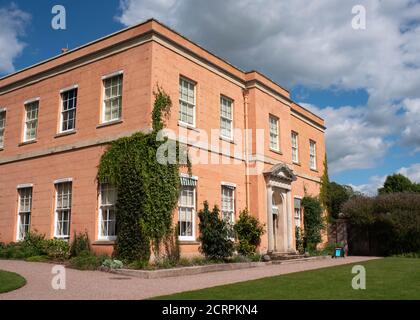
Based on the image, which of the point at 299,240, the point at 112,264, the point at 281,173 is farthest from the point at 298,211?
the point at 112,264

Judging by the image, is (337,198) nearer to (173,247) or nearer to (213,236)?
(213,236)

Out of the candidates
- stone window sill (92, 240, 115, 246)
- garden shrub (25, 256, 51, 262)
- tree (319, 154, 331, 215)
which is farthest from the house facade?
tree (319, 154, 331, 215)

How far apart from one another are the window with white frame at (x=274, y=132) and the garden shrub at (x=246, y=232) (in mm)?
4759

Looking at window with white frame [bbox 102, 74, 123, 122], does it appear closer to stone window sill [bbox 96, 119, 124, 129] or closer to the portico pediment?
stone window sill [bbox 96, 119, 124, 129]

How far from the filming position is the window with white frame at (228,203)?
61.6ft

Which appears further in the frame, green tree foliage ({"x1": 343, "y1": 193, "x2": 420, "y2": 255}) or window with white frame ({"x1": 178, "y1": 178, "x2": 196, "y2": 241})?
green tree foliage ({"x1": 343, "y1": 193, "x2": 420, "y2": 255})

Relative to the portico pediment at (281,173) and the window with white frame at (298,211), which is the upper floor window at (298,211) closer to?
the window with white frame at (298,211)

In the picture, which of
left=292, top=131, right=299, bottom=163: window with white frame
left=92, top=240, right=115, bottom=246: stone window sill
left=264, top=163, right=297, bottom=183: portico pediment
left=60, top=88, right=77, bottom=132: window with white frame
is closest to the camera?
left=92, top=240, right=115, bottom=246: stone window sill

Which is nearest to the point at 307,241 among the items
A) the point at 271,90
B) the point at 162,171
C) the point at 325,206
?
the point at 325,206

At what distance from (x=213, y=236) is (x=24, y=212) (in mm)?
8579

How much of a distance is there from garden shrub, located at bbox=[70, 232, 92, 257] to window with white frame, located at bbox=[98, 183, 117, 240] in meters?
0.51

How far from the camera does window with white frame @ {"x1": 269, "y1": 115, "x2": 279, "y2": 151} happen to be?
73.6 feet

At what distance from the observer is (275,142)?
22.7 metres

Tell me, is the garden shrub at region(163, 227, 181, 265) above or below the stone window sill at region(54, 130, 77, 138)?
below
